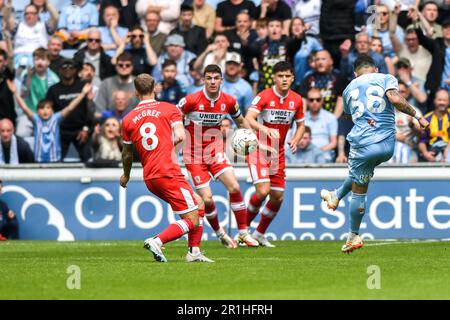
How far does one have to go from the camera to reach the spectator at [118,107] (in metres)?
22.2

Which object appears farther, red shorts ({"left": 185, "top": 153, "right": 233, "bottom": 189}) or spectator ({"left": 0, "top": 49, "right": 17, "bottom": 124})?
spectator ({"left": 0, "top": 49, "right": 17, "bottom": 124})

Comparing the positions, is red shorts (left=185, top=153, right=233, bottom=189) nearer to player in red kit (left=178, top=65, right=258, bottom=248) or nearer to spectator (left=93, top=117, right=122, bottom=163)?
player in red kit (left=178, top=65, right=258, bottom=248)

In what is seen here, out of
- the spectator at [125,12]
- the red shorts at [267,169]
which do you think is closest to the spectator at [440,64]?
the red shorts at [267,169]

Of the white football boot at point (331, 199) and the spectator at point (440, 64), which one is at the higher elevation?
the spectator at point (440, 64)

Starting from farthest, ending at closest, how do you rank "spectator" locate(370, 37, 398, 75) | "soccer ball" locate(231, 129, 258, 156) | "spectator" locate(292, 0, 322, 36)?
"spectator" locate(292, 0, 322, 36)
"spectator" locate(370, 37, 398, 75)
"soccer ball" locate(231, 129, 258, 156)

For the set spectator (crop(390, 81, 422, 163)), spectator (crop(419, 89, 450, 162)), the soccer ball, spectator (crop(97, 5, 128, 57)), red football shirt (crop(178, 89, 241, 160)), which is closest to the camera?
the soccer ball

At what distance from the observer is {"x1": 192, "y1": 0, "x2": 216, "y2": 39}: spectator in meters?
23.9

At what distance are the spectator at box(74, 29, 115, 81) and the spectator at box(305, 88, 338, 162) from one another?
4497 mm

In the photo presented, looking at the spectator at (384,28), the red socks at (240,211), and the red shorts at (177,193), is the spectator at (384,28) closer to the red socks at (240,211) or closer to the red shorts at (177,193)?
the red socks at (240,211)

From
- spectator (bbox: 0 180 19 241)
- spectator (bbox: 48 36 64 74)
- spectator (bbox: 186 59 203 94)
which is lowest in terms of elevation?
spectator (bbox: 0 180 19 241)

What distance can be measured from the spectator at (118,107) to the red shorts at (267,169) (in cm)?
508

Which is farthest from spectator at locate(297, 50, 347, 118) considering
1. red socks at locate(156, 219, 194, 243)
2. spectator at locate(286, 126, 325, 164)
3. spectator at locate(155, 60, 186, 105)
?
red socks at locate(156, 219, 194, 243)

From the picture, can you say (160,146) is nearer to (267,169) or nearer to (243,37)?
(267,169)
